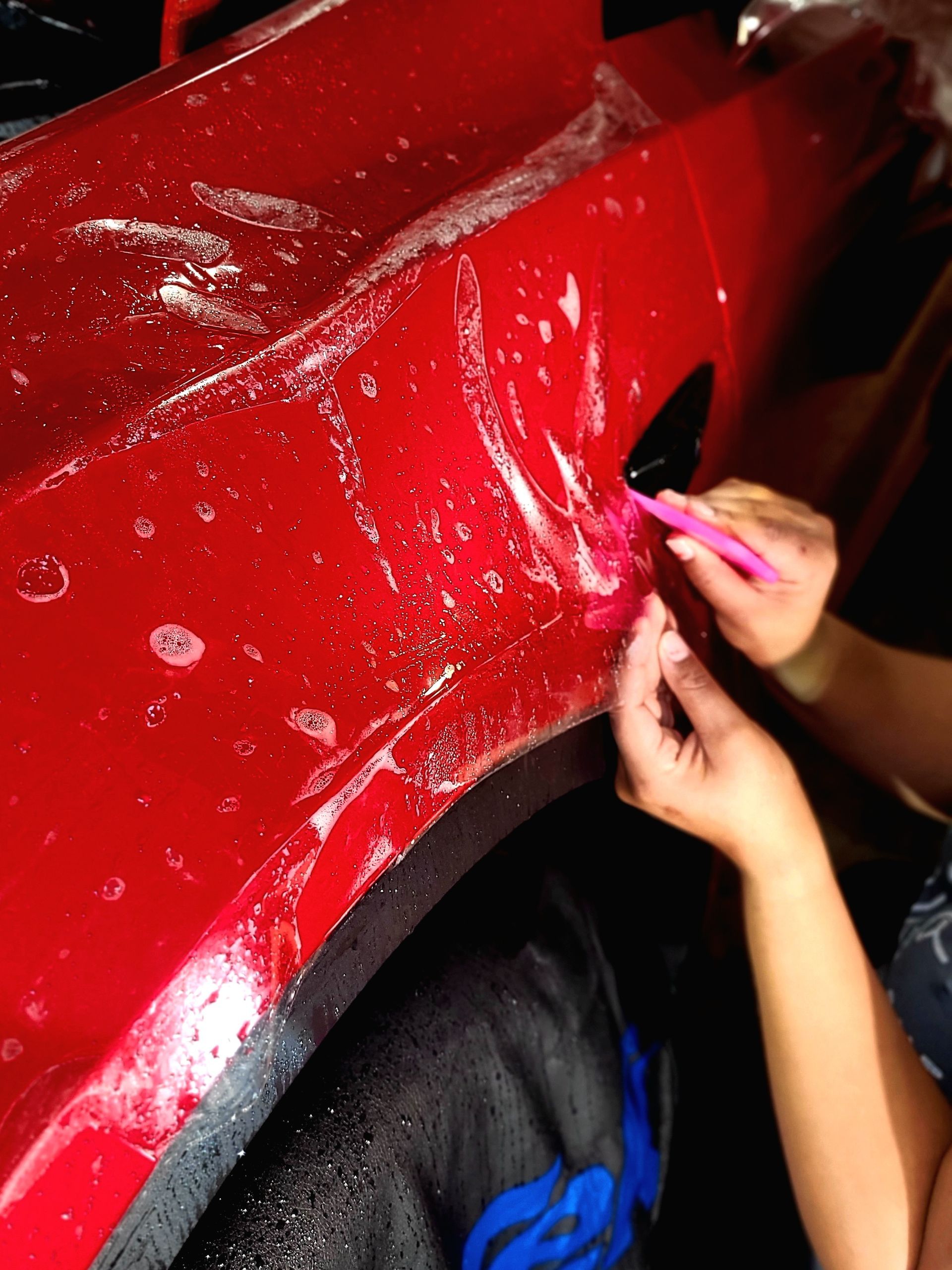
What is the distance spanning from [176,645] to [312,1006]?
213 millimetres

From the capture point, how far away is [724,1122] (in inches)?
47.7

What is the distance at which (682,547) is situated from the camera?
2.68 ft

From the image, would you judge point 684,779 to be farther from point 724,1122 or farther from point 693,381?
point 724,1122

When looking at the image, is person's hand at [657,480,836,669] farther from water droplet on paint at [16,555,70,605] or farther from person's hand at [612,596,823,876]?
water droplet on paint at [16,555,70,605]

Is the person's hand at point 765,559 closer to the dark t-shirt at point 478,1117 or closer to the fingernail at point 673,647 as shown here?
the fingernail at point 673,647

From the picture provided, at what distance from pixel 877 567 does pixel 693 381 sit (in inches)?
36.8

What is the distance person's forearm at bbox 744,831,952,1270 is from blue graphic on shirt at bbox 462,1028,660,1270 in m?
0.19

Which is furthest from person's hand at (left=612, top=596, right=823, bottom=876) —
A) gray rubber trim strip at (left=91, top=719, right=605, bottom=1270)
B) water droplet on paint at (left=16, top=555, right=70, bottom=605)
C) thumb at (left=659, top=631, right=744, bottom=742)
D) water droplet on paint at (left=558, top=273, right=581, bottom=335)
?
water droplet on paint at (left=16, top=555, right=70, bottom=605)

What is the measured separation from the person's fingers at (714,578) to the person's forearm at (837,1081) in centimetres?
23

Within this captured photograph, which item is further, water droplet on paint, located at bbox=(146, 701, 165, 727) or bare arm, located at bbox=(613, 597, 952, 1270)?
bare arm, located at bbox=(613, 597, 952, 1270)

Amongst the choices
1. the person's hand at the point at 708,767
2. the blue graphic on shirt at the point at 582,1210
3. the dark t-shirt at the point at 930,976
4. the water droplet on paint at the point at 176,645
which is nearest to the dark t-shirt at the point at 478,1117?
the blue graphic on shirt at the point at 582,1210

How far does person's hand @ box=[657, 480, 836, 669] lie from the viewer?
2.80 feet

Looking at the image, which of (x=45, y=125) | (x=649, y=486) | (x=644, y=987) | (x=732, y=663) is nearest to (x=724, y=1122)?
(x=644, y=987)

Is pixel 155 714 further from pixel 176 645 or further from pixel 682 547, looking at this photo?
pixel 682 547
